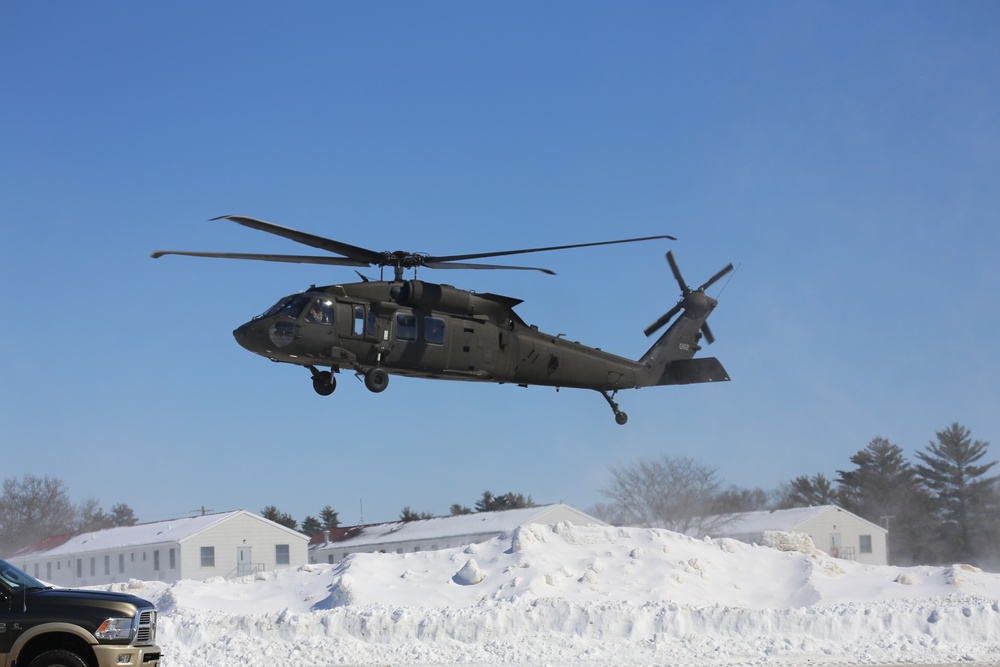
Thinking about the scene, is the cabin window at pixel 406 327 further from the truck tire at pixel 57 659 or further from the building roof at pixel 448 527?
the building roof at pixel 448 527

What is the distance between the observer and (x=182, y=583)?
102ft

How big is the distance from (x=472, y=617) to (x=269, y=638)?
4.54 metres

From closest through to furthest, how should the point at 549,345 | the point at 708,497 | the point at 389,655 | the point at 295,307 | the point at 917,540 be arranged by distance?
the point at 295,307, the point at 389,655, the point at 549,345, the point at 708,497, the point at 917,540

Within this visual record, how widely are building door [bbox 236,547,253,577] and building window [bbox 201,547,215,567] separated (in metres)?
1.39

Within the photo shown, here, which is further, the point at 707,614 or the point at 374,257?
the point at 707,614

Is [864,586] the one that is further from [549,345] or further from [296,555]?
[296,555]

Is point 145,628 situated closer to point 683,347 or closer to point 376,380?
point 376,380

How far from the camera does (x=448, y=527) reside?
61.0m

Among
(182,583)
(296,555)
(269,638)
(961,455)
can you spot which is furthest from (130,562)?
(961,455)

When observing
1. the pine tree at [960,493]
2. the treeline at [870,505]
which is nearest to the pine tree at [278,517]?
the treeline at [870,505]

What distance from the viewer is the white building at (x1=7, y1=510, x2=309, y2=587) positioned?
5341cm

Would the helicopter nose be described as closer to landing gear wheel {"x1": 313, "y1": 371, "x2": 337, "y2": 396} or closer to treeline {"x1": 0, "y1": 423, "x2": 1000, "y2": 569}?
landing gear wheel {"x1": 313, "y1": 371, "x2": 337, "y2": 396}

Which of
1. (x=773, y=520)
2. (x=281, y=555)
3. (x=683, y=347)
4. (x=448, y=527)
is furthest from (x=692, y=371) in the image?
(x=773, y=520)

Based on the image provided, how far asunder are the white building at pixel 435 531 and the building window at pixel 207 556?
8.04 m
